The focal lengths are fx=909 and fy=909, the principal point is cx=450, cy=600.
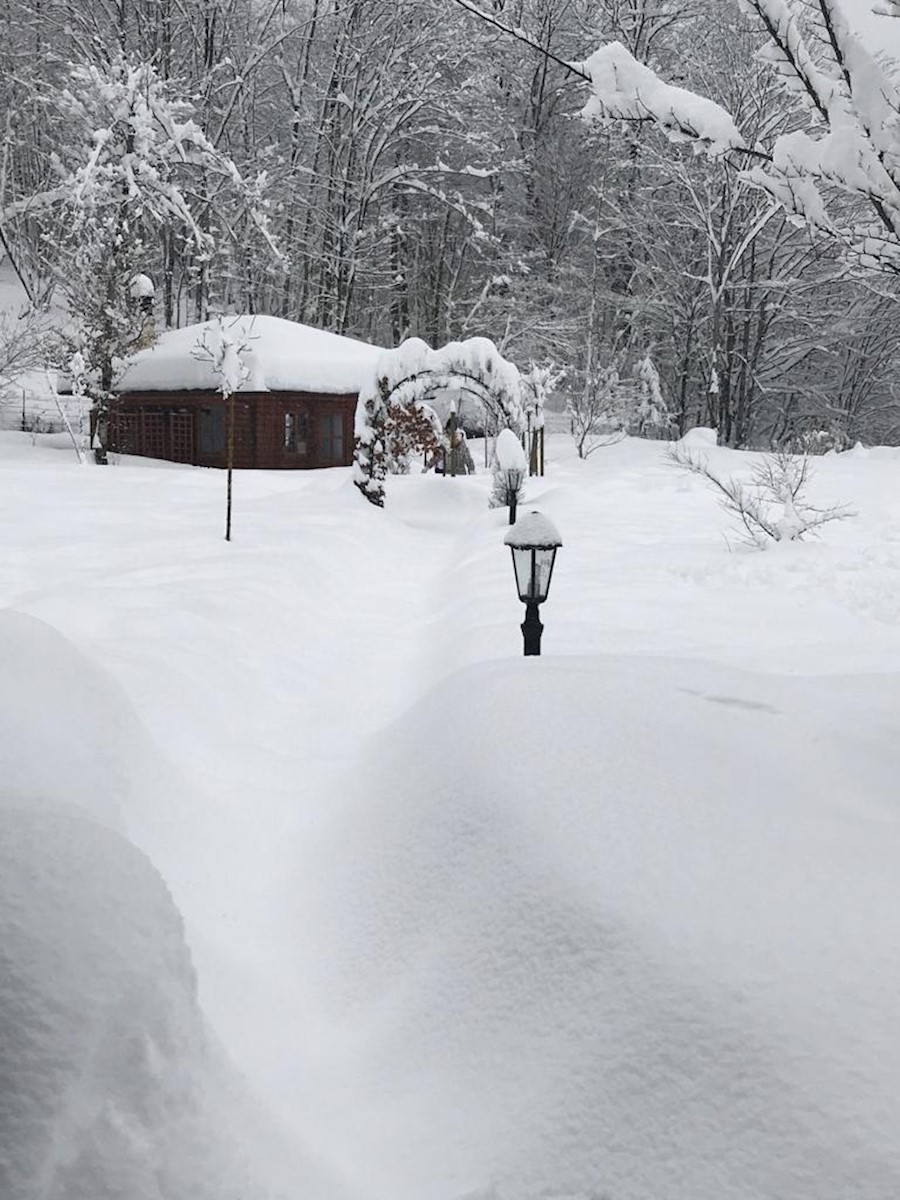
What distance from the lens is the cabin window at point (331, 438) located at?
23969 millimetres

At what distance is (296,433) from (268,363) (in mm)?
2556

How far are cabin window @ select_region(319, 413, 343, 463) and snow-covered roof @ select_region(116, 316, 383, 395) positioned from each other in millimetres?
1464

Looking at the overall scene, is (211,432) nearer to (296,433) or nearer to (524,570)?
(296,433)

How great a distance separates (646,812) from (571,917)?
1.82 feet

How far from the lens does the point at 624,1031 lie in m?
2.26

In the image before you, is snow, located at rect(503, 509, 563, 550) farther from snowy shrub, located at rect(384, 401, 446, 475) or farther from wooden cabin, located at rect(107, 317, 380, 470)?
wooden cabin, located at rect(107, 317, 380, 470)

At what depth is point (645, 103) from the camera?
325 cm

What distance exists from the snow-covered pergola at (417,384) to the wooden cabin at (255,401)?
22.3 feet

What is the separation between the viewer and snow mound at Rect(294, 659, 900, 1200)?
6.59 feet

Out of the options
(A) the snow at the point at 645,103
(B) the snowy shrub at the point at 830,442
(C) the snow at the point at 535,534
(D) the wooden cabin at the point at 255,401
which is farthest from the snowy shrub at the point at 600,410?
(A) the snow at the point at 645,103

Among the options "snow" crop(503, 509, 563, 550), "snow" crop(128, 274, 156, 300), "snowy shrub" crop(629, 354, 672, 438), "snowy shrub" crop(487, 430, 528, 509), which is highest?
"snow" crop(128, 274, 156, 300)

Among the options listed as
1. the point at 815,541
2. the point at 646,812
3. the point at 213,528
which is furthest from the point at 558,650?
the point at 213,528

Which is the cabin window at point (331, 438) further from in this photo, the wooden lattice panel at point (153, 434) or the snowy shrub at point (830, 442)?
the snowy shrub at point (830, 442)

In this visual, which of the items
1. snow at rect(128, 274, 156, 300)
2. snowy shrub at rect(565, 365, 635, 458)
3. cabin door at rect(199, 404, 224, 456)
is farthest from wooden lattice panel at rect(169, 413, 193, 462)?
snowy shrub at rect(565, 365, 635, 458)
